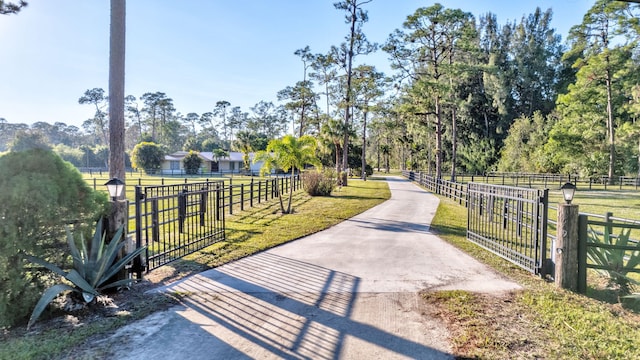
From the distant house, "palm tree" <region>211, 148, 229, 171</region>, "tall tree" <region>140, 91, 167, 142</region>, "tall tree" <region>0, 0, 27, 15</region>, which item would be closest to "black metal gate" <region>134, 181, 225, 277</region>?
"tall tree" <region>0, 0, 27, 15</region>

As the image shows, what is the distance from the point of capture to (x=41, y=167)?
12.6 feet

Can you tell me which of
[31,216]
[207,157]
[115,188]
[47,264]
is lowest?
[47,264]

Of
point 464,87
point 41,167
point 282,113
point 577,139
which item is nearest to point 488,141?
point 464,87

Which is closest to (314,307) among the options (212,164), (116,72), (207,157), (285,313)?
(285,313)

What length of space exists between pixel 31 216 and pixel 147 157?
5163cm

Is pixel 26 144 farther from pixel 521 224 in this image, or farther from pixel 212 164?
pixel 212 164

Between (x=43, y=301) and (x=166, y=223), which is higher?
(x=166, y=223)

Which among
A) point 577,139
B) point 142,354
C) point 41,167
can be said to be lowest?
point 142,354

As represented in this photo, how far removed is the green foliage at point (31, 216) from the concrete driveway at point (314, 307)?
1.11 meters

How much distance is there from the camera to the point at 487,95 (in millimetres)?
50219

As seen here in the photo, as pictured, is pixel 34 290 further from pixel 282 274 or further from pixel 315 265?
pixel 315 265

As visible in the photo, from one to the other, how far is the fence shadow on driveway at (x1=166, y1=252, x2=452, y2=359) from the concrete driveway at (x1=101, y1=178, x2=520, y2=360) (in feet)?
0.03

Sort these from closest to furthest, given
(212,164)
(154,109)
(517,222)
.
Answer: (517,222) → (212,164) → (154,109)

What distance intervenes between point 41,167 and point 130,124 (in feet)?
342
